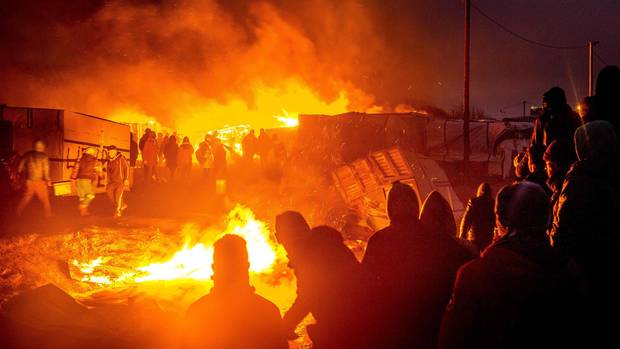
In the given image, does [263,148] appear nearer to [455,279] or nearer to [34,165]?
[34,165]

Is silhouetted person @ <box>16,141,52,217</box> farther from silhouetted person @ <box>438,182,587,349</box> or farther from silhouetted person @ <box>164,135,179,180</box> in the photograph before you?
silhouetted person @ <box>438,182,587,349</box>

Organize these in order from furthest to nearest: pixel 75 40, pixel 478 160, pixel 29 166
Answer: pixel 75 40 < pixel 478 160 < pixel 29 166

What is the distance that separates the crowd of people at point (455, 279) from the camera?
6.38 ft

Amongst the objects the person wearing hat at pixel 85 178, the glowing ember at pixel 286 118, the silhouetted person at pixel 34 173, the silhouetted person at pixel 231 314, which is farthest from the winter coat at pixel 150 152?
the silhouetted person at pixel 231 314

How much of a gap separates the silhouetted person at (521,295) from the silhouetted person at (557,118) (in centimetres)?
338

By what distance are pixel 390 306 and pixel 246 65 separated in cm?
2539

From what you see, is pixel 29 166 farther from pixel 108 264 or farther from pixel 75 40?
pixel 75 40

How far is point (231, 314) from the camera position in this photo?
251 centimetres

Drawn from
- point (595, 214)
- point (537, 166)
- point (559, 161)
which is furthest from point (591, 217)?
point (537, 166)

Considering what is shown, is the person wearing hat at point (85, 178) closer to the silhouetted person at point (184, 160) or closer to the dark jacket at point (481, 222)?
the silhouetted person at point (184, 160)

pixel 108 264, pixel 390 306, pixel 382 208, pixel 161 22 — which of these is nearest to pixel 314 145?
pixel 382 208

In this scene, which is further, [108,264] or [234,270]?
[108,264]

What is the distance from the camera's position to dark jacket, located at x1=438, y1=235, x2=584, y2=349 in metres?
1.91

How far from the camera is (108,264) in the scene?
32.0 ft
